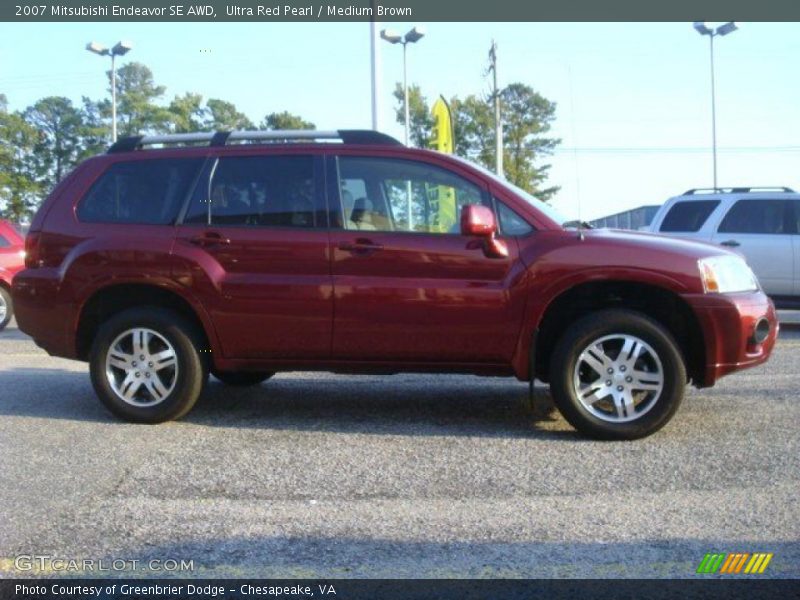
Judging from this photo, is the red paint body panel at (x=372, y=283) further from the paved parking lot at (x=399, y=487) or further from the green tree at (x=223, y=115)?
the green tree at (x=223, y=115)

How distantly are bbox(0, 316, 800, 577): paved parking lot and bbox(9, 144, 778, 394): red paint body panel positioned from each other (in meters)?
0.54

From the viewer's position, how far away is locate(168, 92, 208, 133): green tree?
3562 cm

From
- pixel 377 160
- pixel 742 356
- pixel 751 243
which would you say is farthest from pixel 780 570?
pixel 751 243

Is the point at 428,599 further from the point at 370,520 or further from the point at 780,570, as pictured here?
the point at 780,570

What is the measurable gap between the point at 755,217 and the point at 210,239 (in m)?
9.23

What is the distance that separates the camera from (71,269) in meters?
6.32

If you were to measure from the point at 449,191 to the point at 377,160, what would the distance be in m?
0.54

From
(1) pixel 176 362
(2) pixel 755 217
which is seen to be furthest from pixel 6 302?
(2) pixel 755 217

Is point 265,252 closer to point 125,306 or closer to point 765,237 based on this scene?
point 125,306

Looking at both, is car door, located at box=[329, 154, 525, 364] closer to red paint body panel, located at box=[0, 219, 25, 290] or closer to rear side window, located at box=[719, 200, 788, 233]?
rear side window, located at box=[719, 200, 788, 233]

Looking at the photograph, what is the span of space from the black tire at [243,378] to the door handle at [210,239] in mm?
1541

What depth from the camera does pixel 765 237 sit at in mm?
12781

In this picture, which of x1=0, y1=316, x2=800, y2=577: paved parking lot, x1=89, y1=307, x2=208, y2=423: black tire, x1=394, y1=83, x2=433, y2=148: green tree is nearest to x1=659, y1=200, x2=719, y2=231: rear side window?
x1=0, y1=316, x2=800, y2=577: paved parking lot

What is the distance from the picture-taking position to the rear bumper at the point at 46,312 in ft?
20.9
